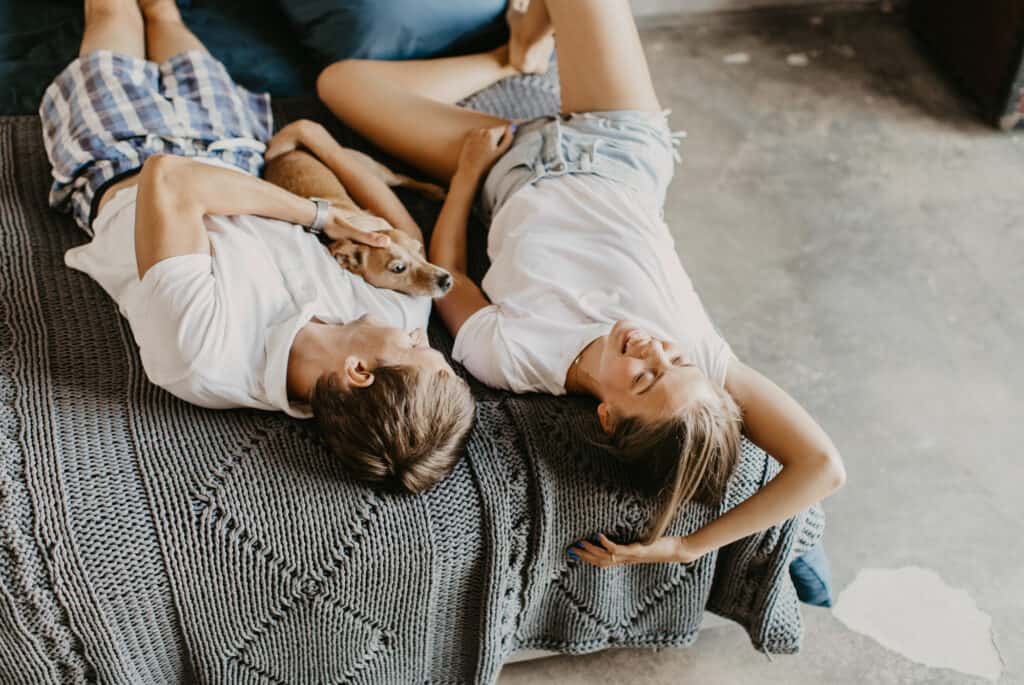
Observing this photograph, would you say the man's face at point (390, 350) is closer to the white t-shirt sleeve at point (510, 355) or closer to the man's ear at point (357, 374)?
the man's ear at point (357, 374)

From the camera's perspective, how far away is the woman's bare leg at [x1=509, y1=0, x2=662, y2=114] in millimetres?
1860

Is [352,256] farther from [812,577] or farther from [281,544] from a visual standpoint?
[812,577]

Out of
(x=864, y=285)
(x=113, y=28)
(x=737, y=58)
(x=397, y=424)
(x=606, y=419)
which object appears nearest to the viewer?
(x=397, y=424)

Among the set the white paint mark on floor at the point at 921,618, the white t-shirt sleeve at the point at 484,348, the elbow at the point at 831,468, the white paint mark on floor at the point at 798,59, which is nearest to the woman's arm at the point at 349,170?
the white t-shirt sleeve at the point at 484,348

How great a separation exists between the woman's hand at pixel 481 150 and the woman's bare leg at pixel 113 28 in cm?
67

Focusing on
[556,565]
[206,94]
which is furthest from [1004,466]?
[206,94]

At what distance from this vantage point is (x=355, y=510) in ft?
4.65

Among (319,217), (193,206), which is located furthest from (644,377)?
(193,206)

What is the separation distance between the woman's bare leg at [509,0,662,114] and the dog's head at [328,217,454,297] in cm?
49

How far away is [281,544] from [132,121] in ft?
2.73

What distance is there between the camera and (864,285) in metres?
2.44

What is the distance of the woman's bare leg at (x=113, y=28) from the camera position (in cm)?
194

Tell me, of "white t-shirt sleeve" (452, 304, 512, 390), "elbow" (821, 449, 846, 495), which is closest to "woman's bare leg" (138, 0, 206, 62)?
"white t-shirt sleeve" (452, 304, 512, 390)

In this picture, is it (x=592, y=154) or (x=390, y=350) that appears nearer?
(x=390, y=350)
